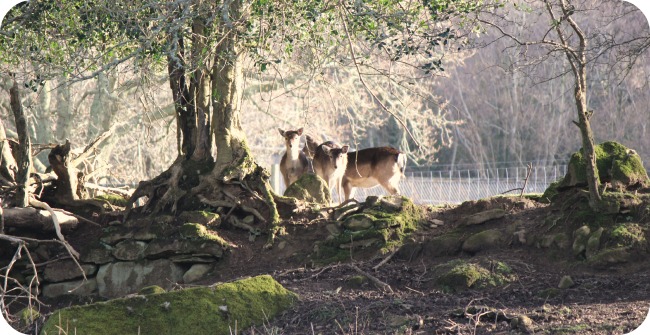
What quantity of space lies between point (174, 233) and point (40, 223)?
1.96m

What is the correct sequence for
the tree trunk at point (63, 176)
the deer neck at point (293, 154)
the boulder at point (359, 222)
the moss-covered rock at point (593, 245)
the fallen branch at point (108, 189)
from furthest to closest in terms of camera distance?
the deer neck at point (293, 154), the fallen branch at point (108, 189), the tree trunk at point (63, 176), the boulder at point (359, 222), the moss-covered rock at point (593, 245)

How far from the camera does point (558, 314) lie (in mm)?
7371

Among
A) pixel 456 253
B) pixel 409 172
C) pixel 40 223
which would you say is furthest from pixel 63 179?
pixel 409 172

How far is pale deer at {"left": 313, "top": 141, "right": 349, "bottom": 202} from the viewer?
15258 millimetres

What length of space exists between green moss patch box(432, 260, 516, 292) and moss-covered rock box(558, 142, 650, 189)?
1.82 m

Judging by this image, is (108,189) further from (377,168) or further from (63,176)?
(377,168)

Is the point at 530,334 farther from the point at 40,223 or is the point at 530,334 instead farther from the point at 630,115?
the point at 630,115

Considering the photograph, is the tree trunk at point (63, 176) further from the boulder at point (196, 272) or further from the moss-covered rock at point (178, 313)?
the moss-covered rock at point (178, 313)

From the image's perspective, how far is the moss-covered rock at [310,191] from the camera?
12.3m

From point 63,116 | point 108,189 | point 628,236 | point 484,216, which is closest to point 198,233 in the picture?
point 108,189

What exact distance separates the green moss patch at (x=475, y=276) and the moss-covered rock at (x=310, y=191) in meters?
3.59

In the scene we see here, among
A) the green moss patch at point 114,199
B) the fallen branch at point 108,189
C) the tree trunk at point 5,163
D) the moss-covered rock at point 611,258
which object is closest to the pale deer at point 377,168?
the fallen branch at point 108,189

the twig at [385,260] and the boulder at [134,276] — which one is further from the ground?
the twig at [385,260]

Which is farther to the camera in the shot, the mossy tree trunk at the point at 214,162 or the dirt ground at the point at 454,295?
the mossy tree trunk at the point at 214,162
